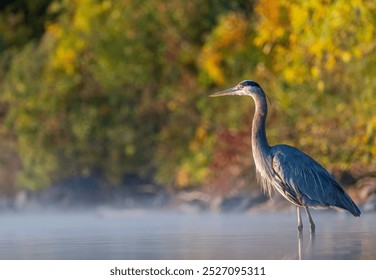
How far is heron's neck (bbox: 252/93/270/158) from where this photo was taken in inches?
461

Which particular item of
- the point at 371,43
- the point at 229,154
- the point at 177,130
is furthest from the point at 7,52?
the point at 371,43

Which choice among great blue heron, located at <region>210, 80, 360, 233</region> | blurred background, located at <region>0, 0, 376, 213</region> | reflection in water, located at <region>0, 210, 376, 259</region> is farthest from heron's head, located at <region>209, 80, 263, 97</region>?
blurred background, located at <region>0, 0, 376, 213</region>

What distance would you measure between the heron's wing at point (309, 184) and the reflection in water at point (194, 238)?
35cm

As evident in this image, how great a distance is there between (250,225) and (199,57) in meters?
7.13

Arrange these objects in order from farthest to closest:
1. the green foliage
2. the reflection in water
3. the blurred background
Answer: the green foliage, the blurred background, the reflection in water

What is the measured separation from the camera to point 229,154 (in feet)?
60.6

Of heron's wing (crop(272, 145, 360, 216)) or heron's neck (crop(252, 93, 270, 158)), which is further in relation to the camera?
heron's neck (crop(252, 93, 270, 158))

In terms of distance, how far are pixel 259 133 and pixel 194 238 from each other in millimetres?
1558

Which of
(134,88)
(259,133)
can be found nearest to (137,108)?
(134,88)

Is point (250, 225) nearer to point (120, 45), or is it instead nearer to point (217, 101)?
point (217, 101)

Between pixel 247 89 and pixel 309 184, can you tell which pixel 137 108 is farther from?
pixel 309 184

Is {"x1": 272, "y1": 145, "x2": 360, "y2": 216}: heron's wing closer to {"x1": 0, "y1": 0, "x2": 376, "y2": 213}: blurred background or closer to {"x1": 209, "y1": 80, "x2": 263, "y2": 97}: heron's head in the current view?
{"x1": 209, "y1": 80, "x2": 263, "y2": 97}: heron's head

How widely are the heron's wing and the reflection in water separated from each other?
35 cm

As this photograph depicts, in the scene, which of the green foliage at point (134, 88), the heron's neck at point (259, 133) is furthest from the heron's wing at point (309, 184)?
the green foliage at point (134, 88)
